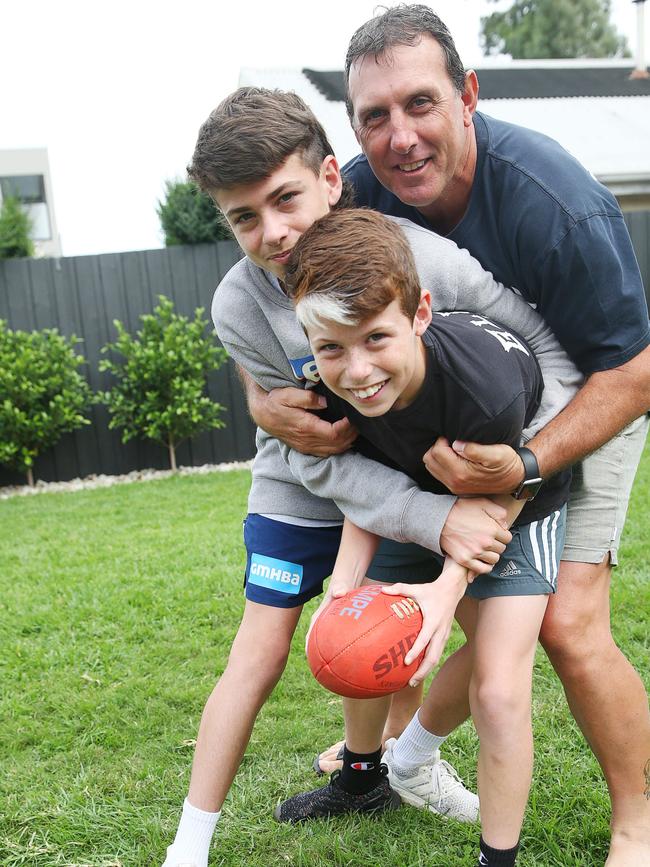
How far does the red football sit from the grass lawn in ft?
2.45

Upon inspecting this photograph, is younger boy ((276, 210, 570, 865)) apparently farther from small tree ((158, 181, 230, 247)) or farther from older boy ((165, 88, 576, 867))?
small tree ((158, 181, 230, 247))

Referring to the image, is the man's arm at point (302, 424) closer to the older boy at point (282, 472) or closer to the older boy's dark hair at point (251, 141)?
the older boy at point (282, 472)

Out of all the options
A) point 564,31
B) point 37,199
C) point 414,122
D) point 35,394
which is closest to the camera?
point 414,122

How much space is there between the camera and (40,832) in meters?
2.61

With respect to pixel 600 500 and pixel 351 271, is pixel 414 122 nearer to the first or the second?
pixel 351 271

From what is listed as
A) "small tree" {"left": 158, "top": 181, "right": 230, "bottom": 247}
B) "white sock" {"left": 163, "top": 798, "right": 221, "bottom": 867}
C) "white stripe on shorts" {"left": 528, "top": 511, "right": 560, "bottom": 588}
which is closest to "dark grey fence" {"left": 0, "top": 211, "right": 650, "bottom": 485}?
"small tree" {"left": 158, "top": 181, "right": 230, "bottom": 247}

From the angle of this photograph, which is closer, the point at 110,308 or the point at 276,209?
the point at 276,209

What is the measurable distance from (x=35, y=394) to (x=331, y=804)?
6.61 metres

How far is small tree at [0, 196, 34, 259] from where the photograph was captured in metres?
9.35

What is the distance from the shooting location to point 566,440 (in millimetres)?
2105

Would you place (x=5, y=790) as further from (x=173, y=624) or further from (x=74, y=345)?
(x=74, y=345)

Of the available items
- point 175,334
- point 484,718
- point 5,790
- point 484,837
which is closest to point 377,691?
point 484,718

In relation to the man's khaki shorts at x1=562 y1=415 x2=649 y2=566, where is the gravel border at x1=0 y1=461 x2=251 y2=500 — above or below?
below

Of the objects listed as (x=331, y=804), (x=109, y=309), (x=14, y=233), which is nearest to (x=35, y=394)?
(x=109, y=309)
